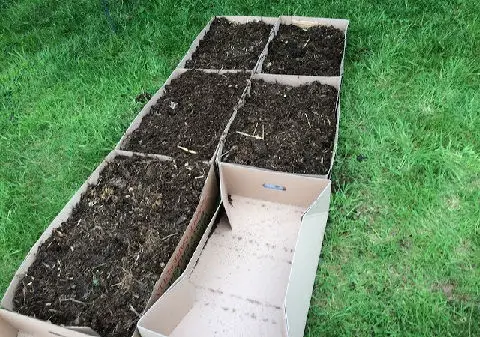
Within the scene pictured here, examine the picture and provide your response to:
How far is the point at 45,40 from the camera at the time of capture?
3758 millimetres

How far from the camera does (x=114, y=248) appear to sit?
2.04m

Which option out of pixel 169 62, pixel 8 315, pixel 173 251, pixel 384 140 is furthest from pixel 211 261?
pixel 169 62

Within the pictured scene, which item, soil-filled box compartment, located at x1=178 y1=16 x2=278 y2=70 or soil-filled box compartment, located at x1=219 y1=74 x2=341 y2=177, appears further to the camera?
soil-filled box compartment, located at x1=178 y1=16 x2=278 y2=70

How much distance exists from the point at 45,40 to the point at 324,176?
2.84 metres

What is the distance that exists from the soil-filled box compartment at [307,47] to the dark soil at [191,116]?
31 centimetres

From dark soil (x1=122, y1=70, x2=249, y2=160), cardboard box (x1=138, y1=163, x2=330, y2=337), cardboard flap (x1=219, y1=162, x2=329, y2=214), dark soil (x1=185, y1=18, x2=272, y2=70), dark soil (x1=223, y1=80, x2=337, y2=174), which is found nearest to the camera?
cardboard box (x1=138, y1=163, x2=330, y2=337)

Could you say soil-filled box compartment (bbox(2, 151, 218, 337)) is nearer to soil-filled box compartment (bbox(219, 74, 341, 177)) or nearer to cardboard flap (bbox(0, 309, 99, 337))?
cardboard flap (bbox(0, 309, 99, 337))

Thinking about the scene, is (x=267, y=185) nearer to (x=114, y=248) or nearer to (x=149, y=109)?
→ (x=114, y=248)

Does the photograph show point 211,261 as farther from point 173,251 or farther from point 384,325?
point 384,325

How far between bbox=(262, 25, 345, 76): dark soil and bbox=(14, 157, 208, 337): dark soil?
0.99m

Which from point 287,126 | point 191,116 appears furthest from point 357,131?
point 191,116

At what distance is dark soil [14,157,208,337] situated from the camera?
72.8 inches

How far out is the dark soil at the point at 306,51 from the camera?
2818 mm

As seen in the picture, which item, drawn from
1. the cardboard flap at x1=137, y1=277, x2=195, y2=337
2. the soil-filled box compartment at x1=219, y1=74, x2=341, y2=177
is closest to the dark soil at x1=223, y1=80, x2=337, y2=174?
the soil-filled box compartment at x1=219, y1=74, x2=341, y2=177
